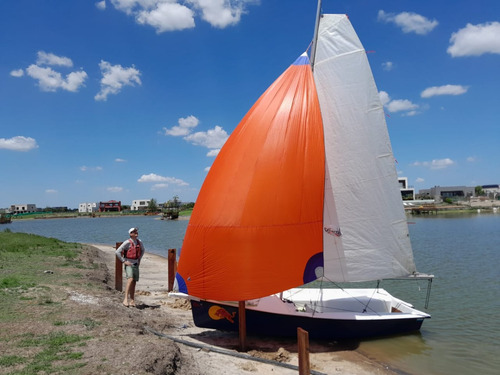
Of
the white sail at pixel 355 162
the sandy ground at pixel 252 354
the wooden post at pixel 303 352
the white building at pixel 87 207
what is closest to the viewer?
the wooden post at pixel 303 352

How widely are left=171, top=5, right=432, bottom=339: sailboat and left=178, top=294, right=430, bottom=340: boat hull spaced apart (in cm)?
3

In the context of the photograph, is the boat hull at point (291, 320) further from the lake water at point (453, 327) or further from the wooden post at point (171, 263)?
the wooden post at point (171, 263)

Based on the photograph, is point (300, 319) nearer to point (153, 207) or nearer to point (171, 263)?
point (171, 263)

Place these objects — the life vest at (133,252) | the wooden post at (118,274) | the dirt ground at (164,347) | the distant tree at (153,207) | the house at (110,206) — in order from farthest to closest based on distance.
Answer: the house at (110,206), the distant tree at (153,207), the wooden post at (118,274), the life vest at (133,252), the dirt ground at (164,347)

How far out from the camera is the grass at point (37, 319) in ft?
16.9

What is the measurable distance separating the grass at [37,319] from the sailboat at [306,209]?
8.23 feet

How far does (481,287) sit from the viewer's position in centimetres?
1505

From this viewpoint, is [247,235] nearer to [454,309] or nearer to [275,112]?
[275,112]

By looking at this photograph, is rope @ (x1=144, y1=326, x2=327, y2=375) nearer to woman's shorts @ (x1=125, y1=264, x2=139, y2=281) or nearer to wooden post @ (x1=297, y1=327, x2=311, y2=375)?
wooden post @ (x1=297, y1=327, x2=311, y2=375)

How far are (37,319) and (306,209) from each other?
5627 mm

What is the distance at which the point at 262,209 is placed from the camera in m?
7.38

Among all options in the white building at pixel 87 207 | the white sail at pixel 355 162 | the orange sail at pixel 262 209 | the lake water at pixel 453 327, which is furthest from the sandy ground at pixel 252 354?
the white building at pixel 87 207

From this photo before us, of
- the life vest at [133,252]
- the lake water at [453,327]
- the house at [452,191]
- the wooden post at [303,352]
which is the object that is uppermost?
the house at [452,191]

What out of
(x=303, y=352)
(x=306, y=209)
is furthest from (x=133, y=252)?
(x=303, y=352)
